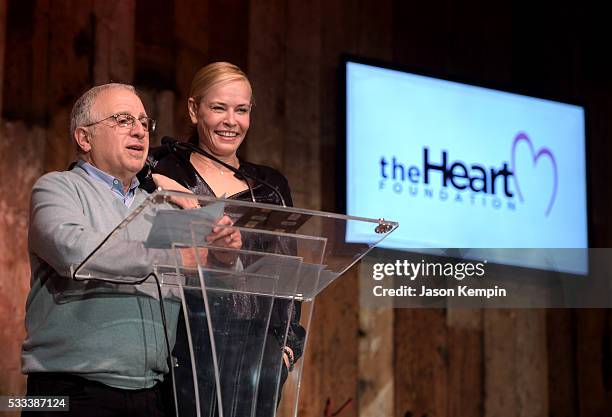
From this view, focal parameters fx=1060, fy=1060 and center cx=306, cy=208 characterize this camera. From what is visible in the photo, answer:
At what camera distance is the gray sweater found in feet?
6.29

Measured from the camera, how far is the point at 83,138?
7.05 feet

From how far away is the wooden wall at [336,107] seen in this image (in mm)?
3438

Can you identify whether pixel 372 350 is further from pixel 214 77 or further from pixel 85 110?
pixel 85 110

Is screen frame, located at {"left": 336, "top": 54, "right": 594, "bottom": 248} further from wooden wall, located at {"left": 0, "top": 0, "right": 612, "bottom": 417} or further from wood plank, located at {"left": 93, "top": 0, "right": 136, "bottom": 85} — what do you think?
wood plank, located at {"left": 93, "top": 0, "right": 136, "bottom": 85}

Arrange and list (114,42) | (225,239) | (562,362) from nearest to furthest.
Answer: (225,239) → (114,42) → (562,362)

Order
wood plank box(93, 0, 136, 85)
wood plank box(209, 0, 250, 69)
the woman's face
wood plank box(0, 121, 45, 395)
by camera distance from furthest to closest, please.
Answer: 1. wood plank box(209, 0, 250, 69)
2. wood plank box(93, 0, 136, 85)
3. wood plank box(0, 121, 45, 395)
4. the woman's face

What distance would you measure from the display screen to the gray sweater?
2.07m

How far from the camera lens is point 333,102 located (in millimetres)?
4148

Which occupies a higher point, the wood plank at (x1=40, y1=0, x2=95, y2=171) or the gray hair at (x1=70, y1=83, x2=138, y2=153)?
the wood plank at (x1=40, y1=0, x2=95, y2=171)

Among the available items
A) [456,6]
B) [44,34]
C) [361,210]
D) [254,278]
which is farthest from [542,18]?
[254,278]

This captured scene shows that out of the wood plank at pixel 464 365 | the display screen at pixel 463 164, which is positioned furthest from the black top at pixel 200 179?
the wood plank at pixel 464 365

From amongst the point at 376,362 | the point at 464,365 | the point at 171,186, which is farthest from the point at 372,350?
the point at 171,186

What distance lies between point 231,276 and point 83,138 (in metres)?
0.51

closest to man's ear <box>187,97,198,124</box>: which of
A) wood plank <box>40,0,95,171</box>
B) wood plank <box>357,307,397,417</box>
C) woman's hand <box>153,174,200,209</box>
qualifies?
woman's hand <box>153,174,200,209</box>
